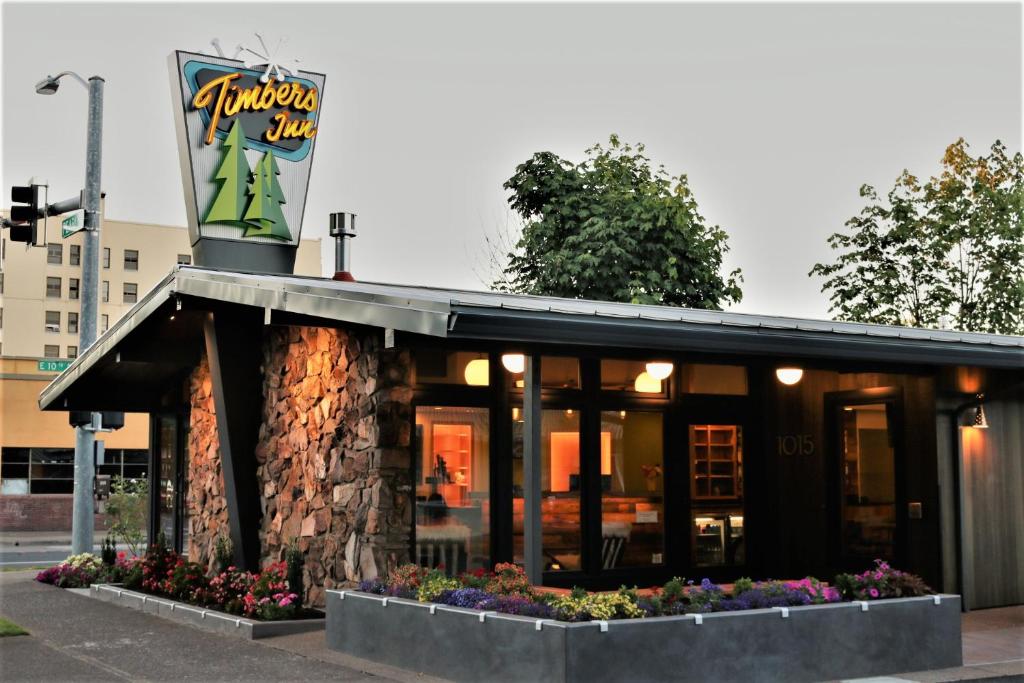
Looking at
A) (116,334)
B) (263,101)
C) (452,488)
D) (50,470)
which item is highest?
(263,101)

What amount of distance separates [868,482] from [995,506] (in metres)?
1.35

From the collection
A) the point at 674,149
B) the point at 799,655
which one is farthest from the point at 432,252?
the point at 799,655

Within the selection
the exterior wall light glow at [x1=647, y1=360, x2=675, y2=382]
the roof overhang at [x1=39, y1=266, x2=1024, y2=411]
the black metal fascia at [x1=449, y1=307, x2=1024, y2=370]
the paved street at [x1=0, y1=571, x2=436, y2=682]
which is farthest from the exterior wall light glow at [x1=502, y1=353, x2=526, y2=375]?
the paved street at [x1=0, y1=571, x2=436, y2=682]

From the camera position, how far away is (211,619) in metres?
11.7

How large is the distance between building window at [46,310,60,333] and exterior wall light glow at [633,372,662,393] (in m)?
53.3

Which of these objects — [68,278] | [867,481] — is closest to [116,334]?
[867,481]

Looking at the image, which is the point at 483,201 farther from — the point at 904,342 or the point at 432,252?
the point at 904,342

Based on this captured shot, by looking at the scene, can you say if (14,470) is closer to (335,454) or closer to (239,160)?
(239,160)

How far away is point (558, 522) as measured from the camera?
12.7 metres

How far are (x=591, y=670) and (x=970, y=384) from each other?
6632 millimetres

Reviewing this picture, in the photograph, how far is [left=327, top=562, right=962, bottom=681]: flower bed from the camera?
8.18 meters

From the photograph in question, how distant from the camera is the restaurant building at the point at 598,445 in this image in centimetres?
1125

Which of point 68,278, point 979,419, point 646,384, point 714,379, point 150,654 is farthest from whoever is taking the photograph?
point 68,278

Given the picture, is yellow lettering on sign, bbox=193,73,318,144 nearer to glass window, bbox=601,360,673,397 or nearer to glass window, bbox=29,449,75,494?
glass window, bbox=601,360,673,397
